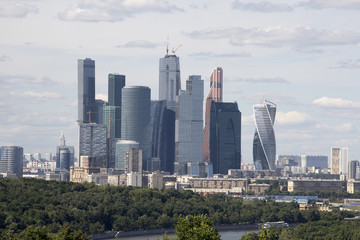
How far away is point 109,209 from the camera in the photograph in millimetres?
131375

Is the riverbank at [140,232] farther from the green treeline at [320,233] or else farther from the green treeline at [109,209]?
the green treeline at [320,233]

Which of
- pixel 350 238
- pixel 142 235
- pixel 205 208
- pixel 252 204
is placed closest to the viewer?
pixel 350 238

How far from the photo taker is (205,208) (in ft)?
492

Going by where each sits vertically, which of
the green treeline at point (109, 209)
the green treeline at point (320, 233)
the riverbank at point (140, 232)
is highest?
the green treeline at point (109, 209)

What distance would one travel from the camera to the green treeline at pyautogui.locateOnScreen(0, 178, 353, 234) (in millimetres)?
117500

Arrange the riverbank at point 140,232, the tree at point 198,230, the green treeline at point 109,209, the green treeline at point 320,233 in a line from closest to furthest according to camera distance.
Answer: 1. the tree at point 198,230
2. the green treeline at point 320,233
3. the green treeline at point 109,209
4. the riverbank at point 140,232

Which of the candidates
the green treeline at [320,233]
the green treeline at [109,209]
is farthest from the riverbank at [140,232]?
the green treeline at [320,233]

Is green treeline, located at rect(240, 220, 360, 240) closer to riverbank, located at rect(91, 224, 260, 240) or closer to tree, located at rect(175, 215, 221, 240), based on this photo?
riverbank, located at rect(91, 224, 260, 240)

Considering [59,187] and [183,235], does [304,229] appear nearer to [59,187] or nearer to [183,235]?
[59,187]

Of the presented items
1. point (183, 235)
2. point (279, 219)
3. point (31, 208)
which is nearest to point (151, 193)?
point (279, 219)

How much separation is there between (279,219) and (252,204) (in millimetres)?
15911

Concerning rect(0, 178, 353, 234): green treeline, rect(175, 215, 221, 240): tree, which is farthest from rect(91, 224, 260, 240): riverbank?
rect(175, 215, 221, 240): tree

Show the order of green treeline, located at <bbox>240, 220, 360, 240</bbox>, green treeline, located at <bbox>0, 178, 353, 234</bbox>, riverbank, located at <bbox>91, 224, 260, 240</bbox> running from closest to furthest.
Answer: green treeline, located at <bbox>240, 220, 360, 240</bbox>, green treeline, located at <bbox>0, 178, 353, 234</bbox>, riverbank, located at <bbox>91, 224, 260, 240</bbox>

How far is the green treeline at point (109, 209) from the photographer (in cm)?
11750
